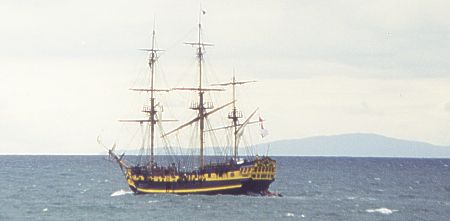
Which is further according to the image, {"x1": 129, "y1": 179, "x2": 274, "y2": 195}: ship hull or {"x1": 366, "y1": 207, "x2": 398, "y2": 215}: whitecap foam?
{"x1": 129, "y1": 179, "x2": 274, "y2": 195}: ship hull

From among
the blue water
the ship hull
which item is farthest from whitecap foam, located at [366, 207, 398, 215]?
the ship hull

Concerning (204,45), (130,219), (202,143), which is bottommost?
(130,219)

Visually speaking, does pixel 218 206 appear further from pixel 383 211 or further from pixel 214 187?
pixel 383 211

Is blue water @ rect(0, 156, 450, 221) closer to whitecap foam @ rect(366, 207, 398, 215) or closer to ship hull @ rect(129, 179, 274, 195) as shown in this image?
whitecap foam @ rect(366, 207, 398, 215)

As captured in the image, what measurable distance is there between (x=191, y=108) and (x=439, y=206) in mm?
32695

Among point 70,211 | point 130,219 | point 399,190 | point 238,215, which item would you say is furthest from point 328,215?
point 399,190

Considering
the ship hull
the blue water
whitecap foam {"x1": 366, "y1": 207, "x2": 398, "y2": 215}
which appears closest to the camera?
the blue water

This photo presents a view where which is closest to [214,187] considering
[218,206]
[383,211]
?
[218,206]

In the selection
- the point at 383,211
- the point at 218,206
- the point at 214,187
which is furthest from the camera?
the point at 214,187

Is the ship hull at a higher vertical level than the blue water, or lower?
higher

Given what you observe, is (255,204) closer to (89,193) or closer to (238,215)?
(238,215)

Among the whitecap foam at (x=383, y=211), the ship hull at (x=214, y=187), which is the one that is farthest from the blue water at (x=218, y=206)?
the ship hull at (x=214, y=187)

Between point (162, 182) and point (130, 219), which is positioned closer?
point (130, 219)

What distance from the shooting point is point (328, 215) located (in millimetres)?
81625
